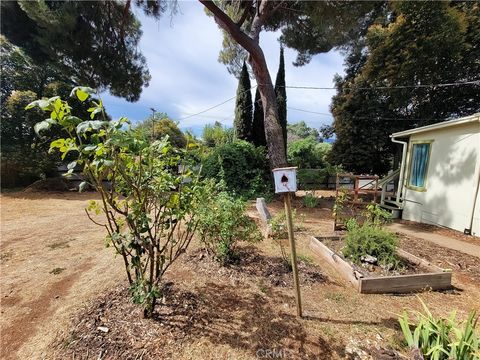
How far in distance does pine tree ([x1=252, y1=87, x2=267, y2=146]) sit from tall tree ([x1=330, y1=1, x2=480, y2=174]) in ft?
12.2

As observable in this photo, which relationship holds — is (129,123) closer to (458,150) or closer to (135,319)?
(135,319)

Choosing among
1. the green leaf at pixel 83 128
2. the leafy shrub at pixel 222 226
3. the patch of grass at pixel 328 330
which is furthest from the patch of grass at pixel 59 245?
the patch of grass at pixel 328 330

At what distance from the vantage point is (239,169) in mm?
8477

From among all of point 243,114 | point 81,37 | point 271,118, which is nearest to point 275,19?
point 243,114

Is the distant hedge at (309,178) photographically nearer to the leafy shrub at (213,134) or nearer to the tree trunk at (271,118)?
the tree trunk at (271,118)

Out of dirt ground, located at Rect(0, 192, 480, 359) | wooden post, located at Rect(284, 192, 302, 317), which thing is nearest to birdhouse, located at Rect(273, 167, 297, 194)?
wooden post, located at Rect(284, 192, 302, 317)

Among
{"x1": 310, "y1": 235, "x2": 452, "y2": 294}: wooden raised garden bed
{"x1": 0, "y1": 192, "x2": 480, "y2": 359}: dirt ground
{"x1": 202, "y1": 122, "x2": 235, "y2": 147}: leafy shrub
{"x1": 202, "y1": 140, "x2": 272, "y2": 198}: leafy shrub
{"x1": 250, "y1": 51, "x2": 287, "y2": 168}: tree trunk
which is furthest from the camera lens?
{"x1": 202, "y1": 122, "x2": 235, "y2": 147}: leafy shrub

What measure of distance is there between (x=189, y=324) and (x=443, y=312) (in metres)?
2.60

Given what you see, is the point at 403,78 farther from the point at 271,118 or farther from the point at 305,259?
the point at 305,259

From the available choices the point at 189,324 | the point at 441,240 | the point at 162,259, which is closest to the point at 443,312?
the point at 189,324

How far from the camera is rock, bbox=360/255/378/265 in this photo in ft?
10.5

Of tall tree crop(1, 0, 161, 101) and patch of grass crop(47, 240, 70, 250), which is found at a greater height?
tall tree crop(1, 0, 161, 101)

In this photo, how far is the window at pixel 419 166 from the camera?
21.3ft

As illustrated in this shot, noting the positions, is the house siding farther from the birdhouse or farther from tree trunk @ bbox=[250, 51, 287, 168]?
the birdhouse
